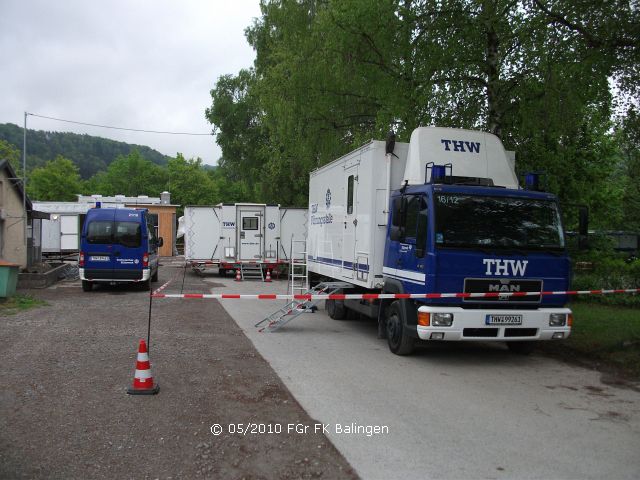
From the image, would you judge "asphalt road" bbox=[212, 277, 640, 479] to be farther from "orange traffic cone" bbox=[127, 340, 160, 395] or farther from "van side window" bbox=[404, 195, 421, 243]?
"van side window" bbox=[404, 195, 421, 243]

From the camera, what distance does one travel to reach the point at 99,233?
16.5m

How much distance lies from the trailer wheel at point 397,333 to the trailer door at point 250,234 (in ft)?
49.2

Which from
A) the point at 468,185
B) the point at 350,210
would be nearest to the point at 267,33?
the point at 350,210

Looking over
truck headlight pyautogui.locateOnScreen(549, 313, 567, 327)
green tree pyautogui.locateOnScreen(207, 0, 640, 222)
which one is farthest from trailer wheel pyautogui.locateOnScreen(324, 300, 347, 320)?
truck headlight pyautogui.locateOnScreen(549, 313, 567, 327)

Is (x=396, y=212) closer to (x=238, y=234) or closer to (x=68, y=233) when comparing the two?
(x=238, y=234)

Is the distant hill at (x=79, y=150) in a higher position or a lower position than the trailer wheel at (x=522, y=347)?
higher

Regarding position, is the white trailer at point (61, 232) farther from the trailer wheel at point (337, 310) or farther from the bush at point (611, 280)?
the bush at point (611, 280)

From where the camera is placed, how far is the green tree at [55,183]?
2621 inches

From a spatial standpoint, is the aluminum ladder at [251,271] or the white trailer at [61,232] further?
the white trailer at [61,232]

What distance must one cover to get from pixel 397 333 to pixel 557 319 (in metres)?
2.32

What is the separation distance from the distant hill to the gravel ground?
8835 cm

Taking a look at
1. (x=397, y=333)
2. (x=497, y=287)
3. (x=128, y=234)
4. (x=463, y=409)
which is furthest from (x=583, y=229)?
(x=128, y=234)

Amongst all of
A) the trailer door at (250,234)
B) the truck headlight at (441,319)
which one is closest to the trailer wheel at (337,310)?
the truck headlight at (441,319)

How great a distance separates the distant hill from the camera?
9519 cm
